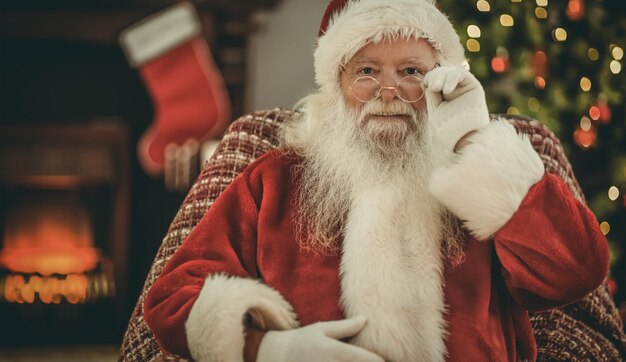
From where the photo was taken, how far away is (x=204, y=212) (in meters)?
1.59

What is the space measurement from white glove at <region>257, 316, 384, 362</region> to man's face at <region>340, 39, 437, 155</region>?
434 millimetres

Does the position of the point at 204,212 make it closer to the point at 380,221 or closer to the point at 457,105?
the point at 380,221

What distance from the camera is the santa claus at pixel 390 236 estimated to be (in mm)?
1211

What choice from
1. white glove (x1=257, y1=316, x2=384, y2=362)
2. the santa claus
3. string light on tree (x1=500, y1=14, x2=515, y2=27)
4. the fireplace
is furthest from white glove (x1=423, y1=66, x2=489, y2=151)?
the fireplace

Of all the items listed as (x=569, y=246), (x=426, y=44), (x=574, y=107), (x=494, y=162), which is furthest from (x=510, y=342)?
(x=574, y=107)

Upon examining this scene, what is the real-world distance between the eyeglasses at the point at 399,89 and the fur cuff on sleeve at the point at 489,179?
183 millimetres

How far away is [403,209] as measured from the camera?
1.37 metres

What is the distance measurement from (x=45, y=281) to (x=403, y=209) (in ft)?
9.25

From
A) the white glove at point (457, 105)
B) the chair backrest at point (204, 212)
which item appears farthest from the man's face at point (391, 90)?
the chair backrest at point (204, 212)

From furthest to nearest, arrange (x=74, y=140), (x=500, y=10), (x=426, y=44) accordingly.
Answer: (x=74, y=140)
(x=500, y=10)
(x=426, y=44)

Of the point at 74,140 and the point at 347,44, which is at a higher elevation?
the point at 347,44

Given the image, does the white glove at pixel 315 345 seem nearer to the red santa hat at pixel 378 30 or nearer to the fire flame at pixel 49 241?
the red santa hat at pixel 378 30

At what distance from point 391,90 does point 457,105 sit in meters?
0.17

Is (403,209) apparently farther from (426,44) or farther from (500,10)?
(500,10)
